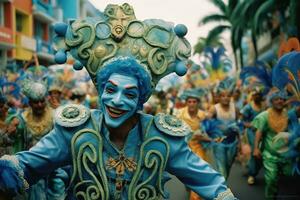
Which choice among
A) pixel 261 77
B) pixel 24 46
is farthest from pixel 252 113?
pixel 24 46

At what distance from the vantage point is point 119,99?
Result: 2.65 meters

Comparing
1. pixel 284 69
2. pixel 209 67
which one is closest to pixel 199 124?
pixel 284 69

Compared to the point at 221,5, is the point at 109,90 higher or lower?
lower

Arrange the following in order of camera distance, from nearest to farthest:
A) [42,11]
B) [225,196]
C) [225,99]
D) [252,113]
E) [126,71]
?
[225,196] < [126,71] < [225,99] < [252,113] < [42,11]

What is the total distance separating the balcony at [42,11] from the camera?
1096 inches

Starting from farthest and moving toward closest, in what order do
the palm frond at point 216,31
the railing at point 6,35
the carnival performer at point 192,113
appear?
the palm frond at point 216,31 → the railing at point 6,35 → the carnival performer at point 192,113

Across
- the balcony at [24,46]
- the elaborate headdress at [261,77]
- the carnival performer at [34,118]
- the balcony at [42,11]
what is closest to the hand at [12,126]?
the carnival performer at [34,118]

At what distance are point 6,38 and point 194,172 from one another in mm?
20567

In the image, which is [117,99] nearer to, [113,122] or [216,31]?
[113,122]

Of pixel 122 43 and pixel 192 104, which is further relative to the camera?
pixel 192 104

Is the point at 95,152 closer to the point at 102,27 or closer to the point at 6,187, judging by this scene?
the point at 6,187

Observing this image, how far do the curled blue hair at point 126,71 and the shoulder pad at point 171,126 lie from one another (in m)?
0.22

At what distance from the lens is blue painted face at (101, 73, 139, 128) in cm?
266

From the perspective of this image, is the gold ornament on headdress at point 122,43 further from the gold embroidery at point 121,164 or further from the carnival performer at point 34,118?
the carnival performer at point 34,118
